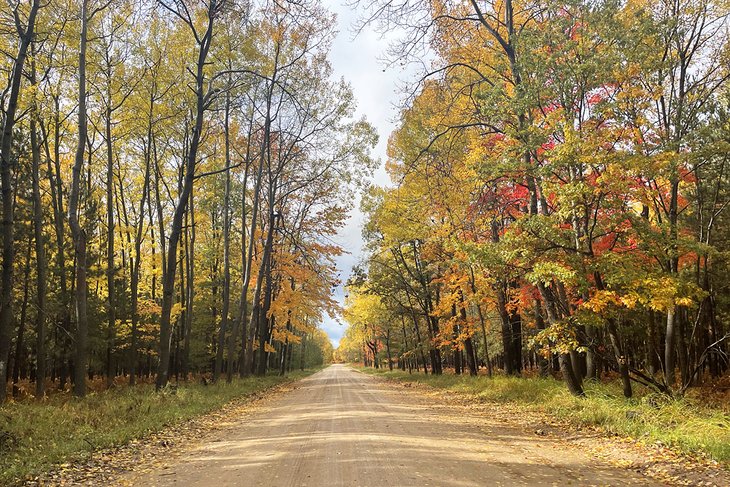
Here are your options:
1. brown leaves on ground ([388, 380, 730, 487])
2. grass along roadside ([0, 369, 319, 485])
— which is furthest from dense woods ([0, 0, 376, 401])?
brown leaves on ground ([388, 380, 730, 487])

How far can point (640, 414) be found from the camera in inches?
321

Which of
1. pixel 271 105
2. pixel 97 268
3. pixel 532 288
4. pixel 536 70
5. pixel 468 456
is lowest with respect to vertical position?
pixel 468 456

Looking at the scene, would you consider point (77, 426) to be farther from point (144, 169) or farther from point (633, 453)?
point (144, 169)

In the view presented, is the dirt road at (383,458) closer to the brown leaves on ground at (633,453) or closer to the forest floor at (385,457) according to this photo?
the forest floor at (385,457)

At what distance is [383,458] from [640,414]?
16.6ft

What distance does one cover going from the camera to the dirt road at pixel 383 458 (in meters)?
5.33

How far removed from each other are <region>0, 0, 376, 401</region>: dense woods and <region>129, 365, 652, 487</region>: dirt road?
586 cm

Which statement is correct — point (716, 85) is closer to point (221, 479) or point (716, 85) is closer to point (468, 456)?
point (468, 456)

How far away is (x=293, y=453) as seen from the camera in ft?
22.3

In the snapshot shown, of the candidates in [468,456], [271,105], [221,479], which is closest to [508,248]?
[468,456]

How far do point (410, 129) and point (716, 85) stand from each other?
8919mm

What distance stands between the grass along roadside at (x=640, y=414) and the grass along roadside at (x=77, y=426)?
8.59 metres

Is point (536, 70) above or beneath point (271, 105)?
beneath

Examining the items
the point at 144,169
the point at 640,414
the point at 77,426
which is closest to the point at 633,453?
the point at 640,414
